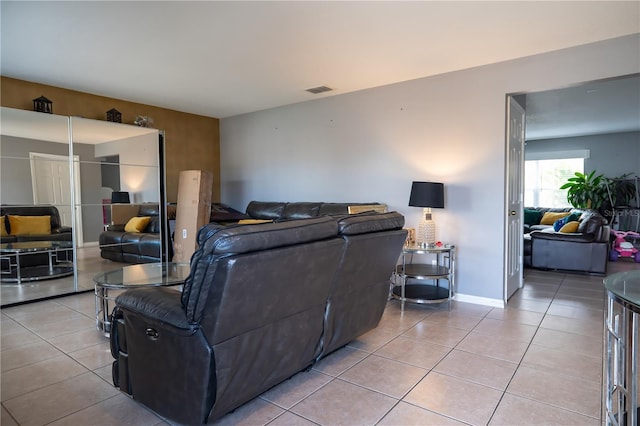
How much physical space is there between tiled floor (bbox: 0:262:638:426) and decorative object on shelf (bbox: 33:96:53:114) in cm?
217

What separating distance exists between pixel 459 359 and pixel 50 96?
508 cm

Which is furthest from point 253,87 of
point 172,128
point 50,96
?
point 50,96

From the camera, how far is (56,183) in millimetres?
4125

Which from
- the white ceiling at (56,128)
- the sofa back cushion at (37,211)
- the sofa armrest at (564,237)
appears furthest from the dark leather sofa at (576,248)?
the sofa back cushion at (37,211)

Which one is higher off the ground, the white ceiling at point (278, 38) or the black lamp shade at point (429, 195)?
the white ceiling at point (278, 38)

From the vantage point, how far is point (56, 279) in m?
4.28

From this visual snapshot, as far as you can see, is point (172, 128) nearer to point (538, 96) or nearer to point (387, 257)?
point (387, 257)

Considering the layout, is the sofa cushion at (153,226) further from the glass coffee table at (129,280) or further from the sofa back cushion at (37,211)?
the glass coffee table at (129,280)

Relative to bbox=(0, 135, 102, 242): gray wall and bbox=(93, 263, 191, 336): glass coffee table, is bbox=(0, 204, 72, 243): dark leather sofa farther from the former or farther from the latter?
bbox=(93, 263, 191, 336): glass coffee table

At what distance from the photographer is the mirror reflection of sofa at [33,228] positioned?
385 centimetres

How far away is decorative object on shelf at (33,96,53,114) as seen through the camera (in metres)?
4.10

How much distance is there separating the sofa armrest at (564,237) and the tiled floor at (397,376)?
200cm

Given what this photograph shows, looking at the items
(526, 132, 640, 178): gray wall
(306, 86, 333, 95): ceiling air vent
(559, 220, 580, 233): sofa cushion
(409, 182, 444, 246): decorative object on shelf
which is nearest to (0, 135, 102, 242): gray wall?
(306, 86, 333, 95): ceiling air vent

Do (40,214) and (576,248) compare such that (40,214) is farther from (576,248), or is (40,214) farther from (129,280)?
(576,248)
